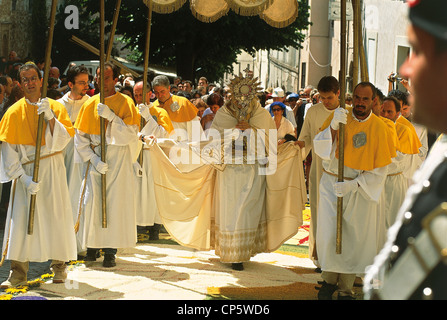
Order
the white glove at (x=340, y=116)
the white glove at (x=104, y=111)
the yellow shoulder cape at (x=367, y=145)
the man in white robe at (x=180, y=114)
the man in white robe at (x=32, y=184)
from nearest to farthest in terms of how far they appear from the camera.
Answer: the white glove at (x=340, y=116)
the yellow shoulder cape at (x=367, y=145)
the man in white robe at (x=32, y=184)
the white glove at (x=104, y=111)
the man in white robe at (x=180, y=114)

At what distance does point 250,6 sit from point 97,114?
2150 millimetres

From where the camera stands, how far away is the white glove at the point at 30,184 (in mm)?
6945

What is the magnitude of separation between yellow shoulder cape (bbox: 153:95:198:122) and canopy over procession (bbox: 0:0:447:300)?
0.66 meters

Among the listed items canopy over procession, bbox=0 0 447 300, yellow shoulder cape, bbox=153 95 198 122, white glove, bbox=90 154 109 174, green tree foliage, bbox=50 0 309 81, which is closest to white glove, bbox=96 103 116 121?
canopy over procession, bbox=0 0 447 300

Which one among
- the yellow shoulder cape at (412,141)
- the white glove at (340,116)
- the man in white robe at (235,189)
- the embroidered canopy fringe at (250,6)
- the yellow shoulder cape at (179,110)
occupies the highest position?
the embroidered canopy fringe at (250,6)

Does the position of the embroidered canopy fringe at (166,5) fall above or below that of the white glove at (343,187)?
above

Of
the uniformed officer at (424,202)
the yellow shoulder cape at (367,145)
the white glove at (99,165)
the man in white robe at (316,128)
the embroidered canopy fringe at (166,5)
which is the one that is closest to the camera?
the uniformed officer at (424,202)

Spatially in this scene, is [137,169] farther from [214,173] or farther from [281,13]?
[281,13]

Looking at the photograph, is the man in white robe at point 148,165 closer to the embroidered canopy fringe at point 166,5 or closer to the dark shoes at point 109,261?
the embroidered canopy fringe at point 166,5

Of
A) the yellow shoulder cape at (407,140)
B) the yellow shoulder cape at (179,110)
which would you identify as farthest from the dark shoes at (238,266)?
the yellow shoulder cape at (179,110)

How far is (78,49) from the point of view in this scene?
32.3m

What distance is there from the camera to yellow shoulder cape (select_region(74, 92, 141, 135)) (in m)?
8.16

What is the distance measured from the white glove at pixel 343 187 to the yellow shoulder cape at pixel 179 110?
4.30 meters

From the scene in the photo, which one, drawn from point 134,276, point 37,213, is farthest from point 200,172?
point 37,213
